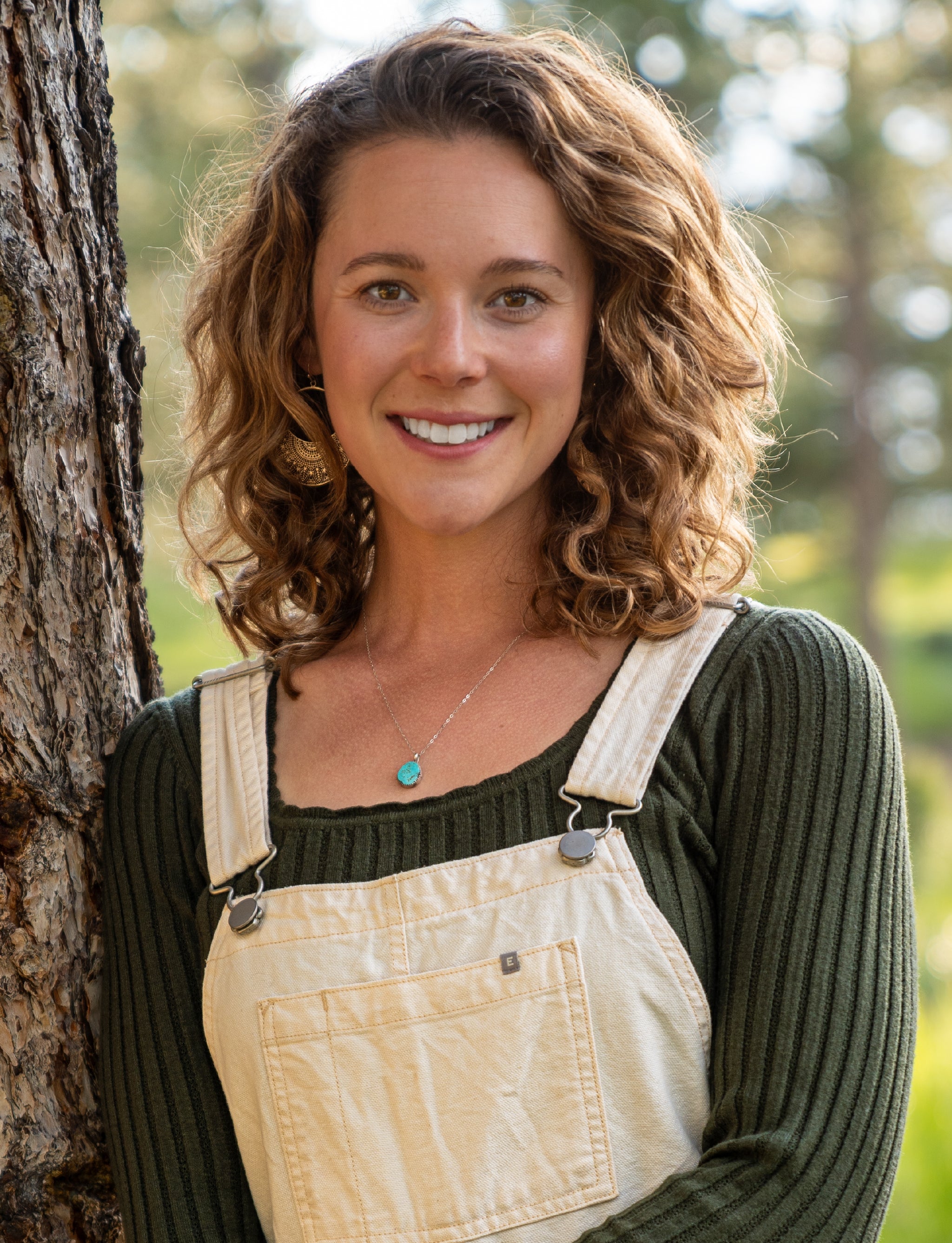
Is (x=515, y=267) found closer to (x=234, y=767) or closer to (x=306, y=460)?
(x=306, y=460)

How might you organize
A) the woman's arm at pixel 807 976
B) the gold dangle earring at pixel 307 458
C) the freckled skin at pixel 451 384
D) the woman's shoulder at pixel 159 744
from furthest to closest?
the gold dangle earring at pixel 307 458, the woman's shoulder at pixel 159 744, the freckled skin at pixel 451 384, the woman's arm at pixel 807 976

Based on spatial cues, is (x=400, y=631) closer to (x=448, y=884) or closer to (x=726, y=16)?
(x=448, y=884)

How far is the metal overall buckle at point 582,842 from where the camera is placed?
1.38m

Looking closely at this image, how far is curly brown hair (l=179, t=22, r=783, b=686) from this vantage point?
1.54m

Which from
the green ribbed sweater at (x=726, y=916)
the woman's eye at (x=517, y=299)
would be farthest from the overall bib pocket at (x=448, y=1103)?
the woman's eye at (x=517, y=299)

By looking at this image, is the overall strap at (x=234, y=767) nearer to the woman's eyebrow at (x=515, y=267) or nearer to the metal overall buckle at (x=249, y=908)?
the metal overall buckle at (x=249, y=908)

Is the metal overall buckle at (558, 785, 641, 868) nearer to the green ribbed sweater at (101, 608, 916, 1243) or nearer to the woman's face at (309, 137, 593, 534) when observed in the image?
the green ribbed sweater at (101, 608, 916, 1243)

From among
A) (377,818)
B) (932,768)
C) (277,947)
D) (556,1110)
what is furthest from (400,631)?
(932,768)

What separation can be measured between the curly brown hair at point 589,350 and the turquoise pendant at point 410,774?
0.84ft

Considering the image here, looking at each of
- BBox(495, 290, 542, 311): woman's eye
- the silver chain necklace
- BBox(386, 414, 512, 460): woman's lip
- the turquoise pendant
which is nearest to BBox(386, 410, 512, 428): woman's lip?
BBox(386, 414, 512, 460): woman's lip

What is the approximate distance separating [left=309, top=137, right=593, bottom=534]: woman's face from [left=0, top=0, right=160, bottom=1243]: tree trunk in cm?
30

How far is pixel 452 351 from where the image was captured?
1445 mm

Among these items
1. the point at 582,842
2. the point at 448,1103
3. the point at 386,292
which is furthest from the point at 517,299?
the point at 448,1103

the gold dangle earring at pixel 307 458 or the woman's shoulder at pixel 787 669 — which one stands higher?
the gold dangle earring at pixel 307 458
